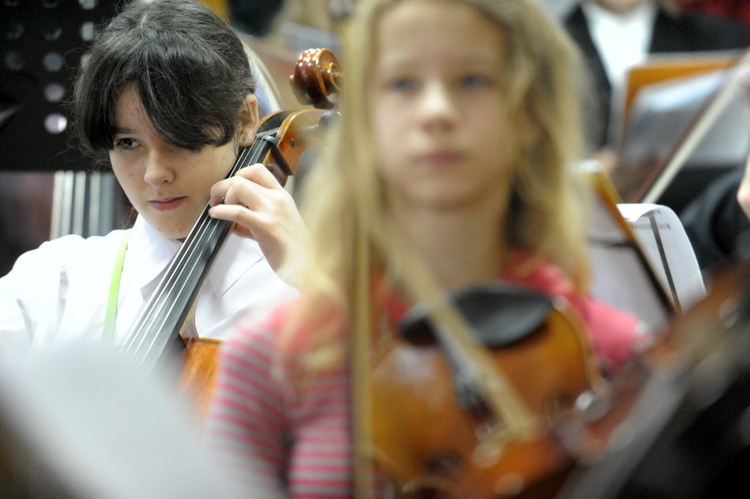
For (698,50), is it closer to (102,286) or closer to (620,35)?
(620,35)

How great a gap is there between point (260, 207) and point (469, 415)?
0.17 m

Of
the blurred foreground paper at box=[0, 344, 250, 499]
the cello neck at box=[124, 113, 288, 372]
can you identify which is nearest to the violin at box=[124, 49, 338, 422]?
the cello neck at box=[124, 113, 288, 372]

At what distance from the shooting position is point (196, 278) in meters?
0.54

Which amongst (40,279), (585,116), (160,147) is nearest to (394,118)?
(585,116)

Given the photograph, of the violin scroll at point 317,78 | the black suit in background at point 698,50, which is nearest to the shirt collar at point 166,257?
the violin scroll at point 317,78

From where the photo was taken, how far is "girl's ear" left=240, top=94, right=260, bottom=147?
561 mm

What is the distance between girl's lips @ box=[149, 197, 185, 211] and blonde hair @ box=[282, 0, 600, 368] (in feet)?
0.59

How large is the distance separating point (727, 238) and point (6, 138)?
45 centimetres

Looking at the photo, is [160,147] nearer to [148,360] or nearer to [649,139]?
[148,360]

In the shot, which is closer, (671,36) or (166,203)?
(671,36)

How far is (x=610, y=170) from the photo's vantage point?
0.40 m

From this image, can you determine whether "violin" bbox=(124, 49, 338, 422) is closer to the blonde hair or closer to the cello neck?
the cello neck

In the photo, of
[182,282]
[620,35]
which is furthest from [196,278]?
[620,35]

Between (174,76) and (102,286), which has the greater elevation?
(174,76)
